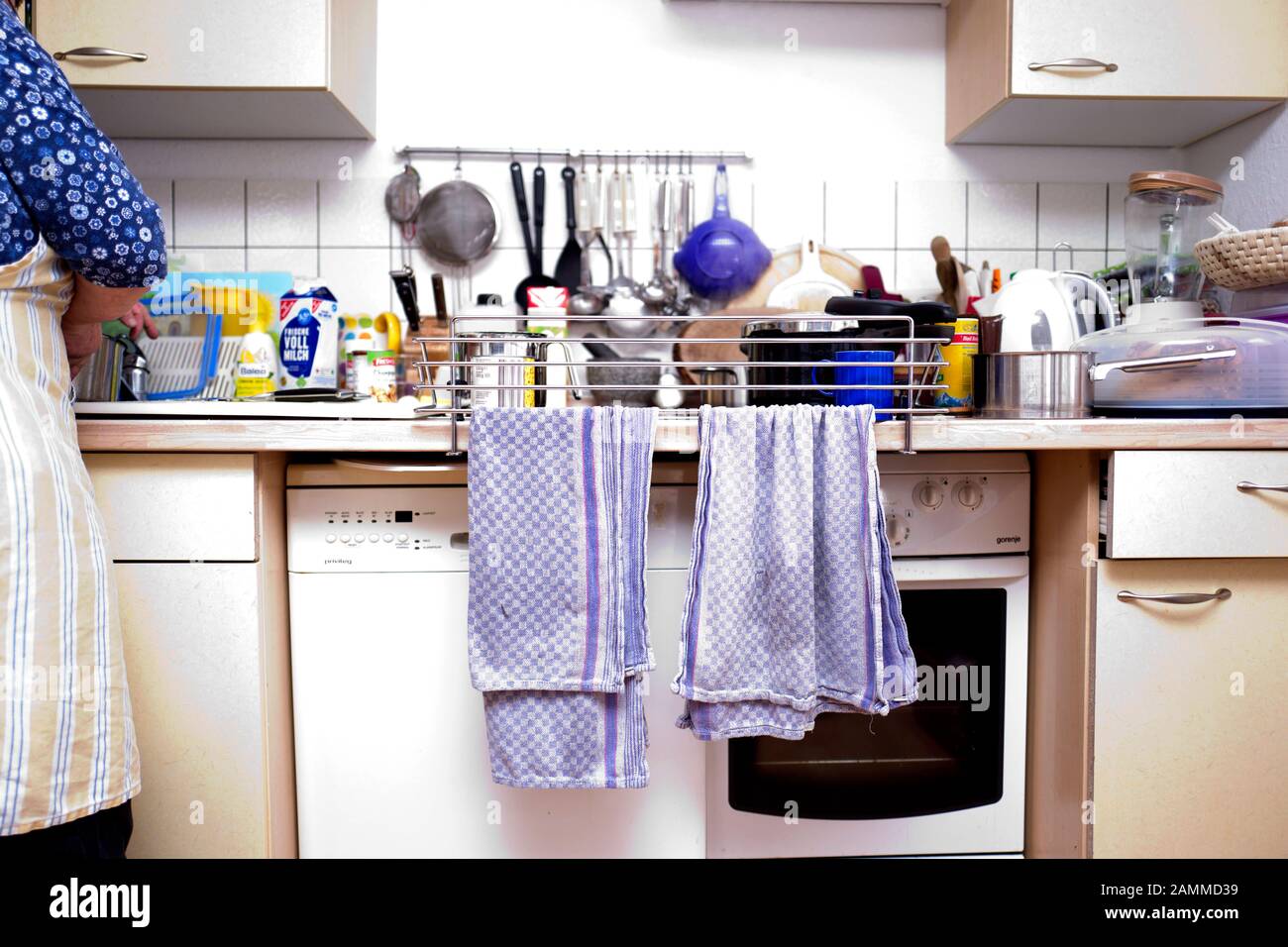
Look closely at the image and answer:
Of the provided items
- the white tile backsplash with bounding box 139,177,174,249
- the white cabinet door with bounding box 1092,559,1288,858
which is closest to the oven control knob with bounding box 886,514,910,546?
the white cabinet door with bounding box 1092,559,1288,858

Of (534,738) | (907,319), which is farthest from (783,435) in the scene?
(534,738)

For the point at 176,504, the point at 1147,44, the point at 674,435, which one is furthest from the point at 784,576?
the point at 1147,44

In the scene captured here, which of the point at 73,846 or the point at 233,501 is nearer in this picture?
the point at 73,846

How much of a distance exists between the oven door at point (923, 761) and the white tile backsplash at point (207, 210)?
1.35 meters

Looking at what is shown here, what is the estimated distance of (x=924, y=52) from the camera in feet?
5.83

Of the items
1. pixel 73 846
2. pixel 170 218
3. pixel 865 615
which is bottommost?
pixel 73 846

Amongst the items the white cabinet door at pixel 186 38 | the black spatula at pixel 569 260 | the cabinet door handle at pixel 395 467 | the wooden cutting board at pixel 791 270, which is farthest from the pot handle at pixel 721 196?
the cabinet door handle at pixel 395 467

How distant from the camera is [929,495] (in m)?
1.24

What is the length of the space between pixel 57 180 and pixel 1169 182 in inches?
64.2

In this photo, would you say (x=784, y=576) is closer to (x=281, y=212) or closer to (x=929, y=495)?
(x=929, y=495)

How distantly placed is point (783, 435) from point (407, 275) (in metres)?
0.86

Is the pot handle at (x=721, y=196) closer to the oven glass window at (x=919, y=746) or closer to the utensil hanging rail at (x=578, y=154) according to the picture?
the utensil hanging rail at (x=578, y=154)

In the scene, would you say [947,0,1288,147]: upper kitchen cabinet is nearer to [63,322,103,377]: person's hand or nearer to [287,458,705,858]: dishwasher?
[287,458,705,858]: dishwasher

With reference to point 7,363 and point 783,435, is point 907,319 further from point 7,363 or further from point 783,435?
point 7,363
